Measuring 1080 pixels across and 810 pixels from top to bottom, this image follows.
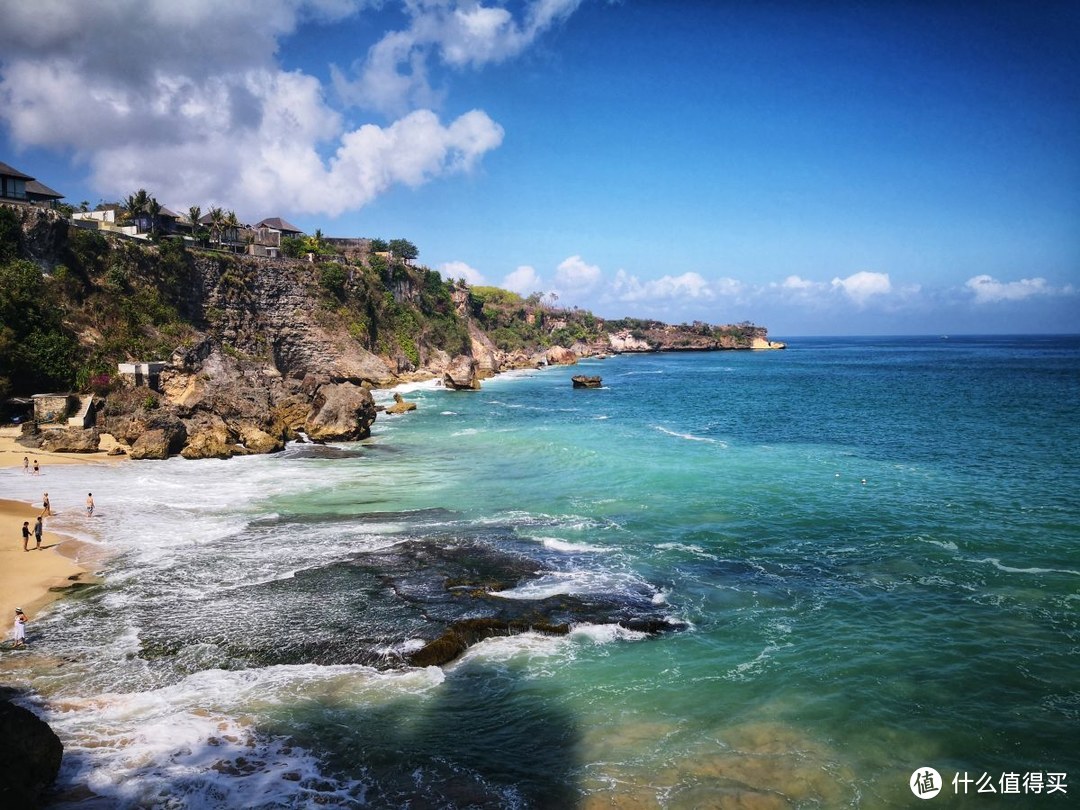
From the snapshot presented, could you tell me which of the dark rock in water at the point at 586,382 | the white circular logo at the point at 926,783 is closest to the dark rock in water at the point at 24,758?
the white circular logo at the point at 926,783

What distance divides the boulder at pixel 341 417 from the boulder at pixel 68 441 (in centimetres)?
1250

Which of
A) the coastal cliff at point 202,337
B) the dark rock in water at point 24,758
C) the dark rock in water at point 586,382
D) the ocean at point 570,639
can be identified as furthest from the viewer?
the dark rock in water at point 586,382

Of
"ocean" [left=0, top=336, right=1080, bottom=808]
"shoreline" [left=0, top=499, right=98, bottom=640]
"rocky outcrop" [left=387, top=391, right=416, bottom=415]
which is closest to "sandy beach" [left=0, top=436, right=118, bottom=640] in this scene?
"shoreline" [left=0, top=499, right=98, bottom=640]

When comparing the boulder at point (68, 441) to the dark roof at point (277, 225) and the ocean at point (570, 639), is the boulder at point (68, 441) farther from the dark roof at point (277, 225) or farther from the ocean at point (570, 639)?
the dark roof at point (277, 225)

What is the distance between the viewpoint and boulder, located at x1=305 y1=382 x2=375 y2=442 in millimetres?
44594

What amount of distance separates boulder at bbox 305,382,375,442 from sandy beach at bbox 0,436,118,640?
1815 centimetres

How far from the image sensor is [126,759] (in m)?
11.8

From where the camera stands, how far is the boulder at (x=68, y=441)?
120ft

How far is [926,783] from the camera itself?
11672 millimetres

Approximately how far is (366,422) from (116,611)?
29063mm

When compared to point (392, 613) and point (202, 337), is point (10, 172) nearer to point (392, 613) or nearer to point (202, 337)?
point (202, 337)

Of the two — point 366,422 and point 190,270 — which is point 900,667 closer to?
point 366,422

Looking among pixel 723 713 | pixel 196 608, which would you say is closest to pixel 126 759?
pixel 196 608

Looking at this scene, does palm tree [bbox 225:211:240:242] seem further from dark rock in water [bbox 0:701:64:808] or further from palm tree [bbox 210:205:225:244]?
dark rock in water [bbox 0:701:64:808]
